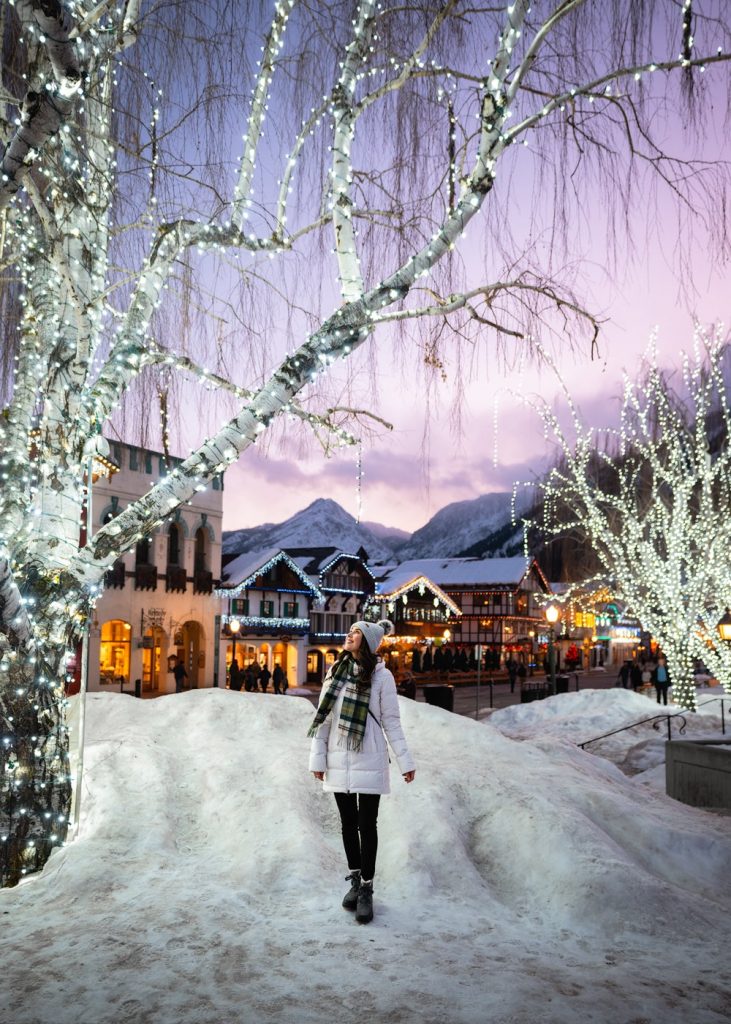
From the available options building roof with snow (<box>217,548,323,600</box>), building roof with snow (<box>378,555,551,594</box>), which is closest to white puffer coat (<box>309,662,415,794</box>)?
building roof with snow (<box>217,548,323,600</box>)

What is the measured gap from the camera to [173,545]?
35750 millimetres

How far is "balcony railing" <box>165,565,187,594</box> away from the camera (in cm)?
3491

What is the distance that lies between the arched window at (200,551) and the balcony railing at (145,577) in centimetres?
265

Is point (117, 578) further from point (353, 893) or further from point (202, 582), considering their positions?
point (353, 893)

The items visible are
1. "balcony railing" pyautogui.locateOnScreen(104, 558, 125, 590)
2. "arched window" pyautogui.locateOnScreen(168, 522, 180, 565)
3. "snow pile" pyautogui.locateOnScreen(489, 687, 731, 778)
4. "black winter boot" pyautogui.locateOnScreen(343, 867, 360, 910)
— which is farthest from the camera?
"arched window" pyautogui.locateOnScreen(168, 522, 180, 565)

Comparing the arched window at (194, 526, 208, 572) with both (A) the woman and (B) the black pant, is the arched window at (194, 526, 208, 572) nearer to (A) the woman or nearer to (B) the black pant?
(A) the woman

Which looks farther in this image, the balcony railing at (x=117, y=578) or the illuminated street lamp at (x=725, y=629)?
the illuminated street lamp at (x=725, y=629)

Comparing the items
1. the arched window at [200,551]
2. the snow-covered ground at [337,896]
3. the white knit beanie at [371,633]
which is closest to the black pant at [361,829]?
the snow-covered ground at [337,896]

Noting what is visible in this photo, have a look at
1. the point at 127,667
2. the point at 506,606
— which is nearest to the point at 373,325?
the point at 127,667

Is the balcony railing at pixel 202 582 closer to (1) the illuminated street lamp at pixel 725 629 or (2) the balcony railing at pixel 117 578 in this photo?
(2) the balcony railing at pixel 117 578

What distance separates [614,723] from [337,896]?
47.4 ft

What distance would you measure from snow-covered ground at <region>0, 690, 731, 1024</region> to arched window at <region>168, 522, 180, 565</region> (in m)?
28.2

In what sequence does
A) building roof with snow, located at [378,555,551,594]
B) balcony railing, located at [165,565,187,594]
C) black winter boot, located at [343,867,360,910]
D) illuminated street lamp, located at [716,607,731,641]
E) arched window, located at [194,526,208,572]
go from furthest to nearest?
building roof with snow, located at [378,555,551,594] < illuminated street lamp, located at [716,607,731,641] < arched window, located at [194,526,208,572] < balcony railing, located at [165,565,187,594] < black winter boot, located at [343,867,360,910]

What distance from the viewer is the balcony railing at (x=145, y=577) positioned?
1319 inches
